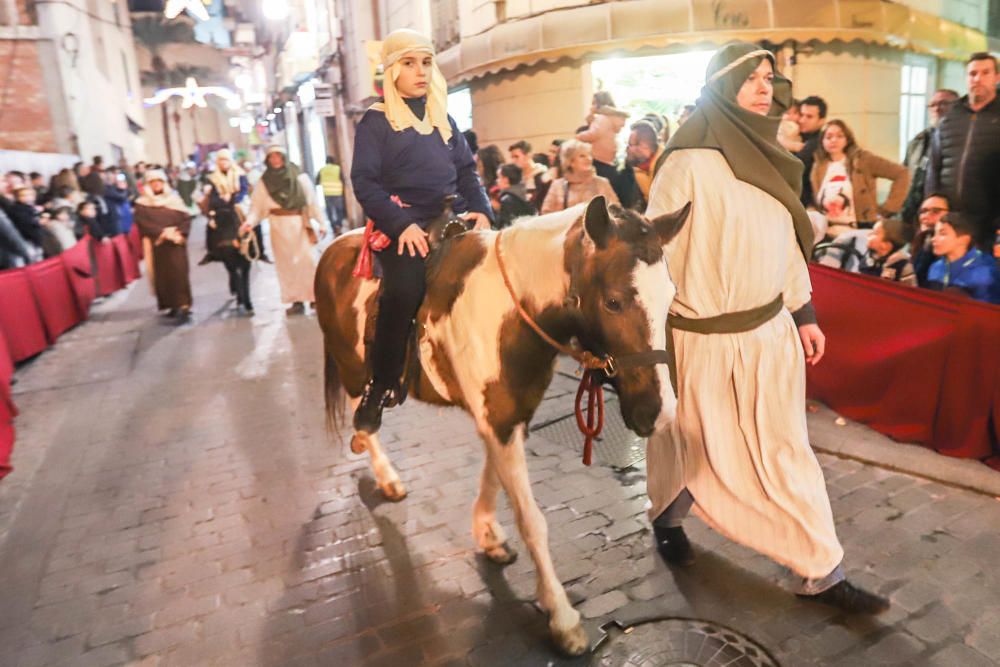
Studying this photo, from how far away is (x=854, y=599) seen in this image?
3049 millimetres

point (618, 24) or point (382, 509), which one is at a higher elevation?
point (618, 24)

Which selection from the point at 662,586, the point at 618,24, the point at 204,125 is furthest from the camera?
the point at 204,125

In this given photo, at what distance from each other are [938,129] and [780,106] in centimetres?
403

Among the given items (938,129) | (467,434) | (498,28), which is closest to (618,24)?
(498,28)

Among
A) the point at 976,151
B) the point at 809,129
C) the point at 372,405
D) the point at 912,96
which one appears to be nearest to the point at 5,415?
the point at 372,405

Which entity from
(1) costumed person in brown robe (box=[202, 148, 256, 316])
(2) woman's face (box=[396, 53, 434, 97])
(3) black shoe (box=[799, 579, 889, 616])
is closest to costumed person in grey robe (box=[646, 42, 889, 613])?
(3) black shoe (box=[799, 579, 889, 616])

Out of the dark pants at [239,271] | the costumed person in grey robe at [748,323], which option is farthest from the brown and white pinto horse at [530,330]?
the dark pants at [239,271]

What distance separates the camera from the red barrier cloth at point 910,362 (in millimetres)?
4332

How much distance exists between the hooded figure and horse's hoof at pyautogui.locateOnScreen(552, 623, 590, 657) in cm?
151

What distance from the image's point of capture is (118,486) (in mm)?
4898

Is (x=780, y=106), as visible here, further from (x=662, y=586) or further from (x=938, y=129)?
(x=938, y=129)

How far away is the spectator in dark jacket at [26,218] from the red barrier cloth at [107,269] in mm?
2012

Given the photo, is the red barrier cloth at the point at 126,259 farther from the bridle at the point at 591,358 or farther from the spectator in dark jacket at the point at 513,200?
the bridle at the point at 591,358

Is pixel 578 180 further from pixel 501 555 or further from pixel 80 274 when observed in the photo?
pixel 80 274
